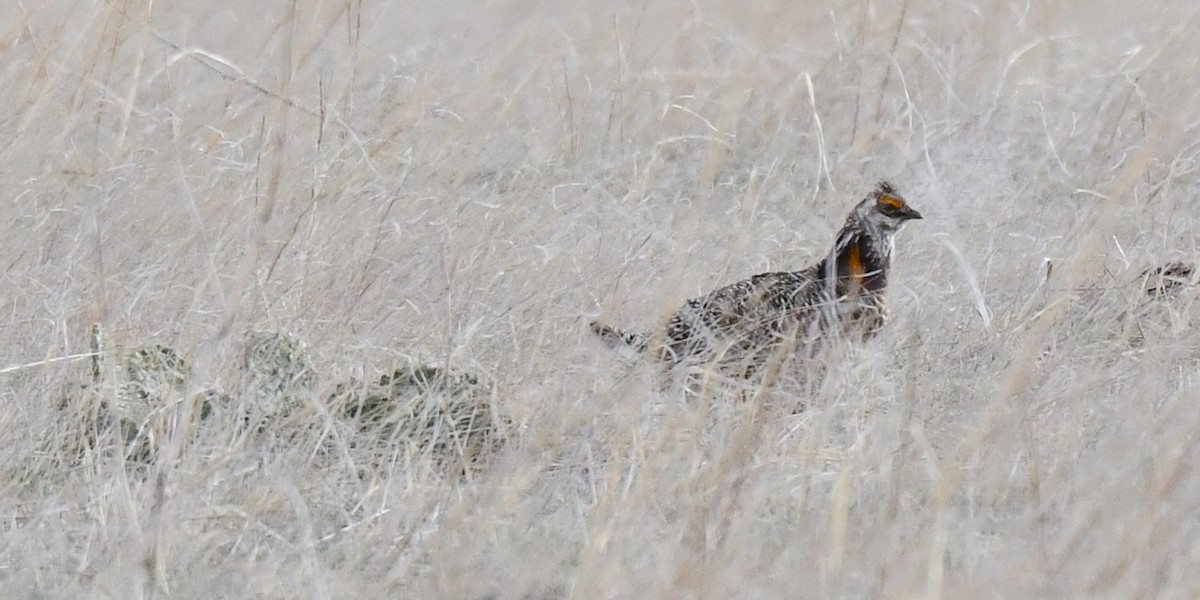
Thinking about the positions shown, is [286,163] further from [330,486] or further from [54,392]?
[330,486]

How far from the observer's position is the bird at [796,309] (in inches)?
134

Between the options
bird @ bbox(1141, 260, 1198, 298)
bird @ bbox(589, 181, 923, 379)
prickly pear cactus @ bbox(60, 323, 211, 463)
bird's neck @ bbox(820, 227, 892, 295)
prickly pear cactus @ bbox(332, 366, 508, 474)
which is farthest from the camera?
bird's neck @ bbox(820, 227, 892, 295)

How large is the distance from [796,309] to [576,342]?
1.54 ft

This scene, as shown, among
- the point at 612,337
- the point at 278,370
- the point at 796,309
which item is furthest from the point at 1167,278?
the point at 278,370

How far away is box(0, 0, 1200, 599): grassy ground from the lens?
90.5 inches

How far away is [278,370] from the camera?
303cm

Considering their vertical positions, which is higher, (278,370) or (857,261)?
(278,370)

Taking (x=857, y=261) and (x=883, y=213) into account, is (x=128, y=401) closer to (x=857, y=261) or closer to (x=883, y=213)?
(x=857, y=261)

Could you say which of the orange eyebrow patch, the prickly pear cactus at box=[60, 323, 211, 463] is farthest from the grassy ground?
the orange eyebrow patch

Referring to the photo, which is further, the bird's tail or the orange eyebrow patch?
the orange eyebrow patch

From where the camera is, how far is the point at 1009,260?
452 cm

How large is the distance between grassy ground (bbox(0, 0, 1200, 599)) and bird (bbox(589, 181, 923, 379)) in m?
0.09

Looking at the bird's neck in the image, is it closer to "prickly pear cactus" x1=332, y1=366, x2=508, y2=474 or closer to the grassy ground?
the grassy ground

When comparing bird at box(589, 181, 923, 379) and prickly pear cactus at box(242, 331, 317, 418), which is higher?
prickly pear cactus at box(242, 331, 317, 418)
